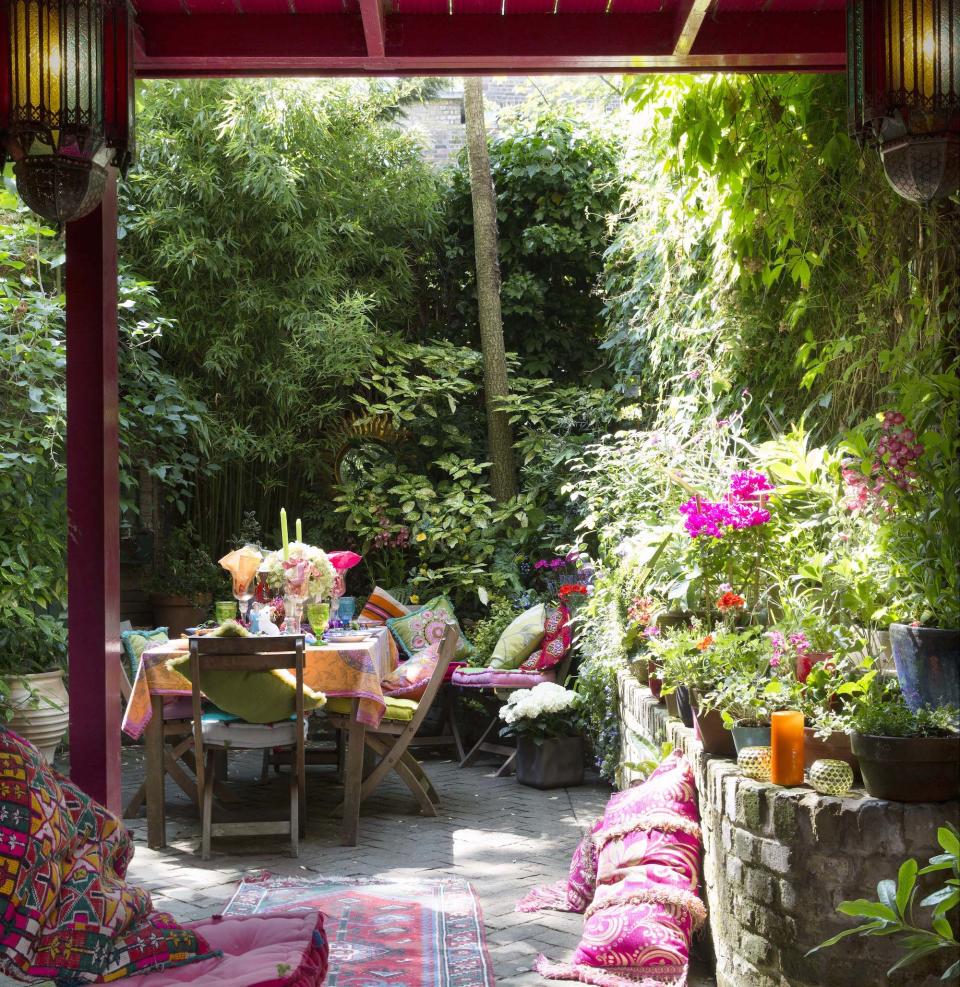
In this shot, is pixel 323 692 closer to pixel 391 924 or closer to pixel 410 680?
pixel 410 680

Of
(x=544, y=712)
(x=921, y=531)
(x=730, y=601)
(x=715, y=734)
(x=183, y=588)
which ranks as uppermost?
(x=921, y=531)

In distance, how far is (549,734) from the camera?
643cm

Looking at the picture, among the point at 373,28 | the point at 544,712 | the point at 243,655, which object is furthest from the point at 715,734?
the point at 544,712

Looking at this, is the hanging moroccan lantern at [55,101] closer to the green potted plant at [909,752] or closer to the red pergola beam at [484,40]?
the red pergola beam at [484,40]

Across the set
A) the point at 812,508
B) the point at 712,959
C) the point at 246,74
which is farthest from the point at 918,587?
the point at 246,74

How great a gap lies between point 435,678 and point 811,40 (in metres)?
3.32

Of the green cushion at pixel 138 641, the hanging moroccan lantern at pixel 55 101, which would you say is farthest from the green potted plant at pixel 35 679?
the hanging moroccan lantern at pixel 55 101

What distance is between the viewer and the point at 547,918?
422 cm

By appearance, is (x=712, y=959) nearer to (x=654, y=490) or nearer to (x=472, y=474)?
(x=654, y=490)

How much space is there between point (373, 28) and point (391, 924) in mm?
2968

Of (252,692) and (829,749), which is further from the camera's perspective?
(252,692)

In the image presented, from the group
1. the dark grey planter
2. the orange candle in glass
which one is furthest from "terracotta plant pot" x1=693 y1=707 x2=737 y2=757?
the dark grey planter

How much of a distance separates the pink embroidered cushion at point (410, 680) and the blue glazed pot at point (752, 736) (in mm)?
2694

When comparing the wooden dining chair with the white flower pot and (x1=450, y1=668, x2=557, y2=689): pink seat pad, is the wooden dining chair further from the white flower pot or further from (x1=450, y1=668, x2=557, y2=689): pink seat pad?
(x1=450, y1=668, x2=557, y2=689): pink seat pad
